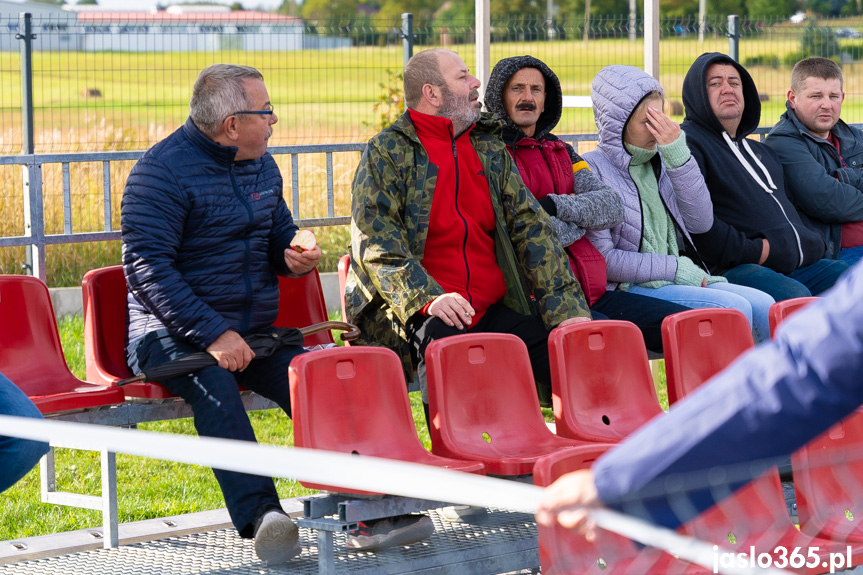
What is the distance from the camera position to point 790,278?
5.23 meters

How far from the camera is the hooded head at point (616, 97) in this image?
4977mm

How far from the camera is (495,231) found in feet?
14.5

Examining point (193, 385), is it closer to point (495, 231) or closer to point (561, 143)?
point (495, 231)

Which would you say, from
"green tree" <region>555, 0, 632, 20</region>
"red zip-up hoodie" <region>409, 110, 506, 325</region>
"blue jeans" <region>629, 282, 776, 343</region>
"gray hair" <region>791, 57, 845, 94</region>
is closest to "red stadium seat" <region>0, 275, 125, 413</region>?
"red zip-up hoodie" <region>409, 110, 506, 325</region>

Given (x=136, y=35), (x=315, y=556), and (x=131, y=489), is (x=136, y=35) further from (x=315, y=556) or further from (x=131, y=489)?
(x=315, y=556)

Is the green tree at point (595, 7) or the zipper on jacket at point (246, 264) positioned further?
the green tree at point (595, 7)

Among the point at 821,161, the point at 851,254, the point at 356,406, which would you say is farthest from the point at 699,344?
the point at 821,161

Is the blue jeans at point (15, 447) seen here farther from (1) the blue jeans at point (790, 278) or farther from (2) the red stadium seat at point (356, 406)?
(1) the blue jeans at point (790, 278)

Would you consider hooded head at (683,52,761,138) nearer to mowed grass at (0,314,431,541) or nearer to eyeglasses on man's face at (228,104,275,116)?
mowed grass at (0,314,431,541)

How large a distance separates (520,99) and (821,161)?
2048 mm

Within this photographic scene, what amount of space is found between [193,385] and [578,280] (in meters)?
1.78

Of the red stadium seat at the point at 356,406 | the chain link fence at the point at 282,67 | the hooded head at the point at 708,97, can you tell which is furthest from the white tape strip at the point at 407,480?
the chain link fence at the point at 282,67

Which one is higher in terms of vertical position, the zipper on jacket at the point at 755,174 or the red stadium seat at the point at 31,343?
the zipper on jacket at the point at 755,174

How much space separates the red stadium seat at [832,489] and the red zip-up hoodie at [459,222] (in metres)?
1.63
